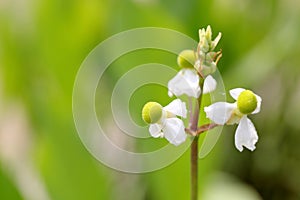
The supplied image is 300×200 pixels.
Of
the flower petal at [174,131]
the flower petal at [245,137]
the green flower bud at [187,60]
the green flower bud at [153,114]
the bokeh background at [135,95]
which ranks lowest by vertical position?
the flower petal at [245,137]

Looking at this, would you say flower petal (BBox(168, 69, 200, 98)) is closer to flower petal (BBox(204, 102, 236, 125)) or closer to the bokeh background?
flower petal (BBox(204, 102, 236, 125))

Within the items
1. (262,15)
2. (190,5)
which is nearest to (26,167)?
(190,5)

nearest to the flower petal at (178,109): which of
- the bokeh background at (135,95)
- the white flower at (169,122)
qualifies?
the white flower at (169,122)

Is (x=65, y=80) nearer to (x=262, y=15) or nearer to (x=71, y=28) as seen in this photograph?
(x=71, y=28)

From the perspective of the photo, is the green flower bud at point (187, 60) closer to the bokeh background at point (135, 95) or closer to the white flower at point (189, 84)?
the white flower at point (189, 84)

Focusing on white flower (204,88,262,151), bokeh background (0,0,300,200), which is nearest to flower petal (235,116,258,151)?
white flower (204,88,262,151)

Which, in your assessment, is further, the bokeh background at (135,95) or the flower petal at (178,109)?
the bokeh background at (135,95)

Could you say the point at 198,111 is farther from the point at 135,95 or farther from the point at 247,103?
the point at 135,95

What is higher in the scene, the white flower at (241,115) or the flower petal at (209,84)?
the flower petal at (209,84)
